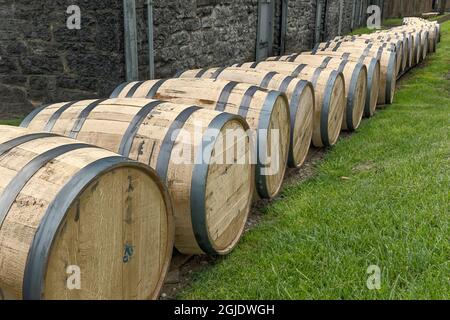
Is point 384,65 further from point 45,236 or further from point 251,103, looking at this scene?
point 45,236

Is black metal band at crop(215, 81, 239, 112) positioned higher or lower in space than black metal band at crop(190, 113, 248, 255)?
higher

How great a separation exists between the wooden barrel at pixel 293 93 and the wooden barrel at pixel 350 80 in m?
1.27

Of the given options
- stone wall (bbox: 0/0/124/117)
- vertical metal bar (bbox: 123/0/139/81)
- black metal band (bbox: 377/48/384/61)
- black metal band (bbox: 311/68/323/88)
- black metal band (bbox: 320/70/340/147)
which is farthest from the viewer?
black metal band (bbox: 377/48/384/61)

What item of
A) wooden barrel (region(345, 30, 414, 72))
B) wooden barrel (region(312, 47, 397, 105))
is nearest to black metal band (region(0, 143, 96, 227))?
wooden barrel (region(312, 47, 397, 105))

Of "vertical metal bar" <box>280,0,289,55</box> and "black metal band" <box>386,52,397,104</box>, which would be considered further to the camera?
"vertical metal bar" <box>280,0,289,55</box>

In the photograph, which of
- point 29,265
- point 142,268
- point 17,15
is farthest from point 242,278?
point 17,15

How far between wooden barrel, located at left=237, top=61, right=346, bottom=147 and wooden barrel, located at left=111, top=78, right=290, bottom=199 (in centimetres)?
114

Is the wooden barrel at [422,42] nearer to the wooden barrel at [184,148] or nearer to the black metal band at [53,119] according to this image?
the wooden barrel at [184,148]

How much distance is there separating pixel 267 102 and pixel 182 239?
1460 mm

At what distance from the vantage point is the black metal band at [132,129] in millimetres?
3074

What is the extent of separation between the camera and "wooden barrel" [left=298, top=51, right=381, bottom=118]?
Result: 23.0ft

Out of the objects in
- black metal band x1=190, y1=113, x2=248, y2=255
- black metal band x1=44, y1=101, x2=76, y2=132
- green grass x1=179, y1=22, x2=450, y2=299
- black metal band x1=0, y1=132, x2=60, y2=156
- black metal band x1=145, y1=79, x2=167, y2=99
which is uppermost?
black metal band x1=0, y1=132, x2=60, y2=156

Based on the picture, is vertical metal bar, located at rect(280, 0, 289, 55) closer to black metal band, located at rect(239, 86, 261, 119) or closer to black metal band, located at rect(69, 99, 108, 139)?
black metal band, located at rect(239, 86, 261, 119)

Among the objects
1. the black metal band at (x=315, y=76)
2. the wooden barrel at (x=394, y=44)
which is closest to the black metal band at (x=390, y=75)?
the wooden barrel at (x=394, y=44)
